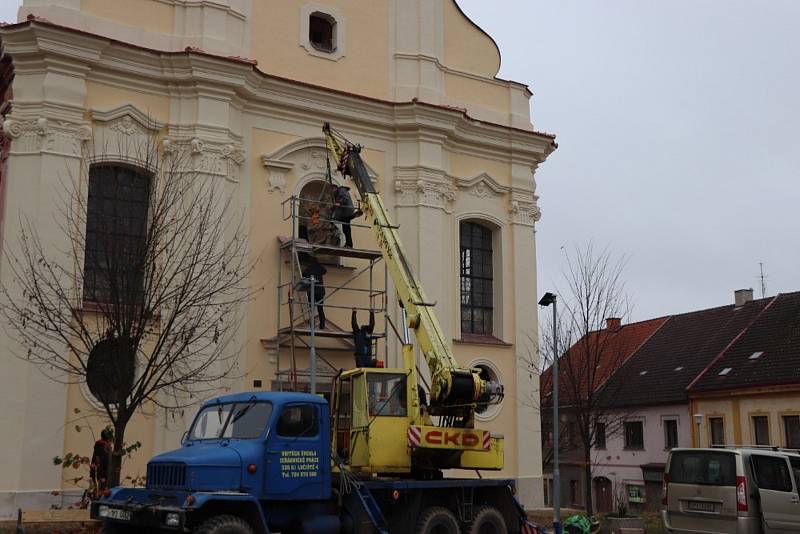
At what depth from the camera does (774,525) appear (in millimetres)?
13789

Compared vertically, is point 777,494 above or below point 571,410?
below

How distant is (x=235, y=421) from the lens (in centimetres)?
1170

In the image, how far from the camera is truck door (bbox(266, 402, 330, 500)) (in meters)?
11.4

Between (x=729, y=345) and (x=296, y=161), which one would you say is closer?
(x=296, y=161)

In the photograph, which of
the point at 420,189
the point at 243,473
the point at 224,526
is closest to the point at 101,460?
the point at 243,473

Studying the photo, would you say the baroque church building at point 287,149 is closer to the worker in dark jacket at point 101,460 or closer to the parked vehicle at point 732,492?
→ the worker in dark jacket at point 101,460

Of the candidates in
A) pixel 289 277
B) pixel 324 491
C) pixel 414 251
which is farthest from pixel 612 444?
pixel 324 491

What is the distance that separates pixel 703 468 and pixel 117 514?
8.95m

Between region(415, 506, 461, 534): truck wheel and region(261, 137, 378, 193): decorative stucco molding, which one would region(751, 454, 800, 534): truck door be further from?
region(261, 137, 378, 193): decorative stucco molding

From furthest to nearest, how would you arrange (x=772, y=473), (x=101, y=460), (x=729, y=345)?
(x=729, y=345) → (x=101, y=460) → (x=772, y=473)

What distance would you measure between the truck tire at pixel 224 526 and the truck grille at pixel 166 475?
0.72m

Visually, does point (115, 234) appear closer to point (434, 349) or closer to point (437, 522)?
point (434, 349)

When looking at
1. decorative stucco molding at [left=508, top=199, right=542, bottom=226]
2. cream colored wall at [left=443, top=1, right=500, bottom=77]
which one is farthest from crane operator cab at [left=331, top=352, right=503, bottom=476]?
cream colored wall at [left=443, top=1, right=500, bottom=77]

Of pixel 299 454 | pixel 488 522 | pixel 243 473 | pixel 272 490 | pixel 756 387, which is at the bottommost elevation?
pixel 488 522
